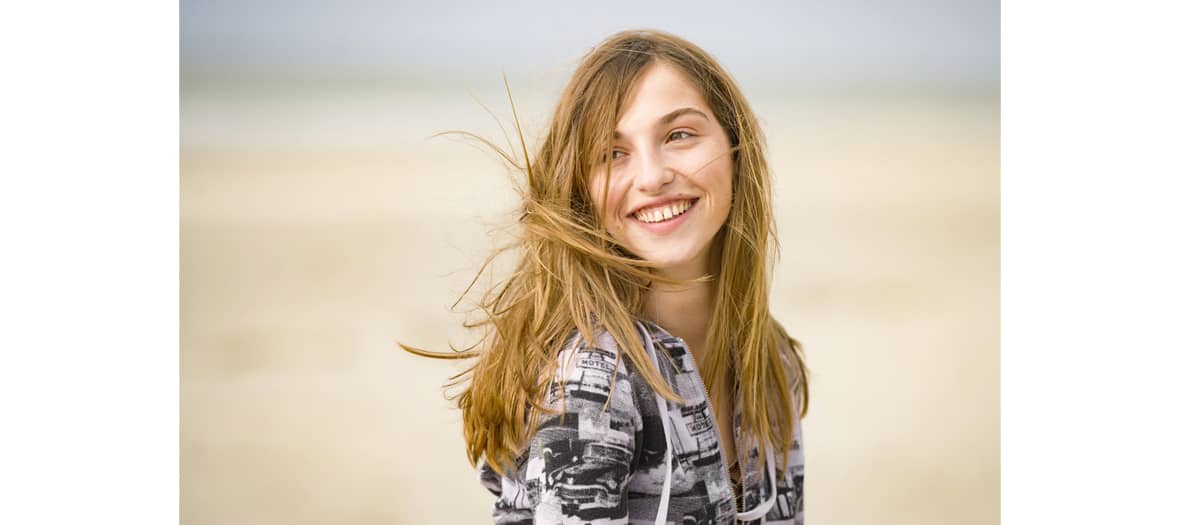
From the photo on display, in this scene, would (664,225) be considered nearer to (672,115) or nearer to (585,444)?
(672,115)

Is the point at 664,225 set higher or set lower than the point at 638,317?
higher

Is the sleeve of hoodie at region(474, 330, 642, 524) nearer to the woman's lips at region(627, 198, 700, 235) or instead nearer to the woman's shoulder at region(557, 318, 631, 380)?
the woman's shoulder at region(557, 318, 631, 380)

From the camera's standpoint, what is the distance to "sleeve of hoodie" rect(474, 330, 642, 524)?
1077mm

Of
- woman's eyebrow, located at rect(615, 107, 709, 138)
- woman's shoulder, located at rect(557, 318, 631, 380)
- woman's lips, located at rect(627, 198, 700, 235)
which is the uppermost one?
woman's eyebrow, located at rect(615, 107, 709, 138)

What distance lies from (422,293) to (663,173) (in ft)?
2.36

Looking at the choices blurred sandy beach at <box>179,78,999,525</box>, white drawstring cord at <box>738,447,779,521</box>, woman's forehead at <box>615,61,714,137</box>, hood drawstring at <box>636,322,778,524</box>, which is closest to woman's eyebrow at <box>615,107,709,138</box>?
woman's forehead at <box>615,61,714,137</box>

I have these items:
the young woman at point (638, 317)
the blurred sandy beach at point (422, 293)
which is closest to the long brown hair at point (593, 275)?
the young woman at point (638, 317)

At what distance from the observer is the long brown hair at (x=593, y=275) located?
1.19 m

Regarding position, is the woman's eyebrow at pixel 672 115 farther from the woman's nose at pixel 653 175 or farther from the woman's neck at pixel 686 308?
the woman's neck at pixel 686 308

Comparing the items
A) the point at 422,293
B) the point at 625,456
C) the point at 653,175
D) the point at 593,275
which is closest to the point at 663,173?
the point at 653,175

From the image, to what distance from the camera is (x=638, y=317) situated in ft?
4.08
